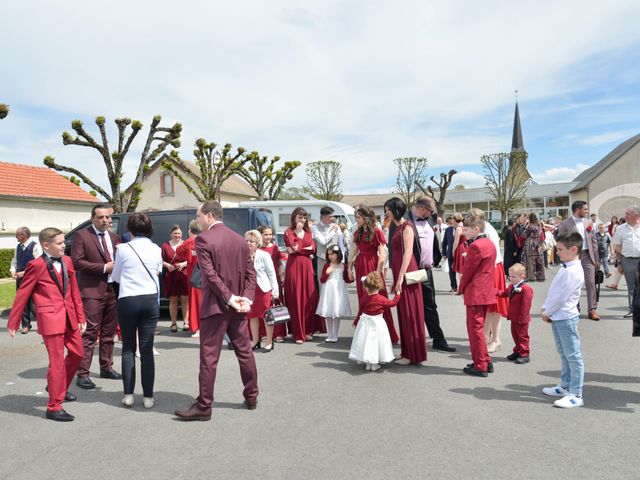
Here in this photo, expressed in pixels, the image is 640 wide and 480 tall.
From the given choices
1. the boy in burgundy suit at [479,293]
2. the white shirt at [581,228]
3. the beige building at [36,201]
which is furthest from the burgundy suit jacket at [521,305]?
the beige building at [36,201]

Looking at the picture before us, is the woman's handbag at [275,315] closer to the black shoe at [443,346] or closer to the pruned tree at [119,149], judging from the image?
the black shoe at [443,346]

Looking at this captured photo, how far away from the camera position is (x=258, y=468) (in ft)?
11.9

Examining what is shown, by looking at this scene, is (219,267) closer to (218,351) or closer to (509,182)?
(218,351)

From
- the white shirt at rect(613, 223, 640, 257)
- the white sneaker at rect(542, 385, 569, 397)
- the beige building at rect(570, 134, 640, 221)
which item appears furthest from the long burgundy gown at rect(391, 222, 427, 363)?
the beige building at rect(570, 134, 640, 221)

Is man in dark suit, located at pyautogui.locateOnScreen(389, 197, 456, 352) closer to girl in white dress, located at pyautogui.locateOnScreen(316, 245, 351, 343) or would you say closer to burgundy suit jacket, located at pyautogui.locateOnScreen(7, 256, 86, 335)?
girl in white dress, located at pyautogui.locateOnScreen(316, 245, 351, 343)

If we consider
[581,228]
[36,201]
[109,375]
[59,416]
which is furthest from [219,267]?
[36,201]

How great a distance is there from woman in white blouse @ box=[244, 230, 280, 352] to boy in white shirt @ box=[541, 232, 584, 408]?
148 inches

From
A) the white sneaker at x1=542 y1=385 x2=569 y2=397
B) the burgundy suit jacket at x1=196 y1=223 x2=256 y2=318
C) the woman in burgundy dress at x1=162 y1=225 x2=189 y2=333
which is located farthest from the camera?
the woman in burgundy dress at x1=162 y1=225 x2=189 y2=333

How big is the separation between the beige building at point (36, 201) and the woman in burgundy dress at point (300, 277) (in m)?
23.0

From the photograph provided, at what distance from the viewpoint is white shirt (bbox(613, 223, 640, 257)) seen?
8.62m

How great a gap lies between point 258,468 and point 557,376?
374cm

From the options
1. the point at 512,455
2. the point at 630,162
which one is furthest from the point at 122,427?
the point at 630,162

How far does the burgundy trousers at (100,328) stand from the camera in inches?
230

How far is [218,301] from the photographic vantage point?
15.3 ft
